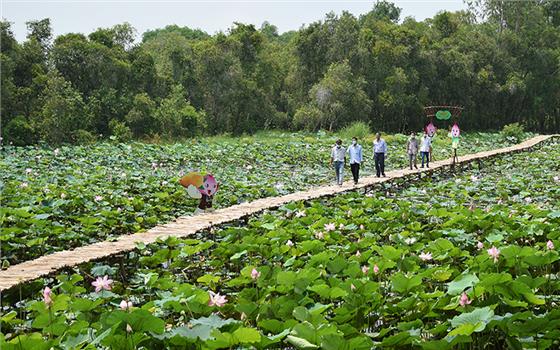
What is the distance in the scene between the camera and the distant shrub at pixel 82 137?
2003 centimetres

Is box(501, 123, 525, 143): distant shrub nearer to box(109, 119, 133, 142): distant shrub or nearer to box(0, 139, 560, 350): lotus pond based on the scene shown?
box(109, 119, 133, 142): distant shrub

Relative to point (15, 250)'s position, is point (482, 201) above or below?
below

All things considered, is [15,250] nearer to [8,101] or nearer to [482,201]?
[482,201]

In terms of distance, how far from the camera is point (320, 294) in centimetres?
362

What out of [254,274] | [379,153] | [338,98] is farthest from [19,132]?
[254,274]

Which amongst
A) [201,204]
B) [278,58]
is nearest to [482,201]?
[201,204]

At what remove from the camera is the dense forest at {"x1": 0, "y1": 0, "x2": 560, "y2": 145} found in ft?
69.5

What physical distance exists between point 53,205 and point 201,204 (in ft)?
6.00

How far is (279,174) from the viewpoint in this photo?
1412cm

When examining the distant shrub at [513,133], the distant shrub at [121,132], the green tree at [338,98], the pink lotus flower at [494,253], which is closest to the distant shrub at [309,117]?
the green tree at [338,98]

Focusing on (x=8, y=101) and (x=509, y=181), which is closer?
(x=509, y=181)

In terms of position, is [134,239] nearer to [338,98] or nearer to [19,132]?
[19,132]

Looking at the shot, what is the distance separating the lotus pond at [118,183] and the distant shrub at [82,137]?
9.91 feet

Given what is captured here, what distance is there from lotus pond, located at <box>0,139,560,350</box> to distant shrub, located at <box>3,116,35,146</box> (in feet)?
44.8
